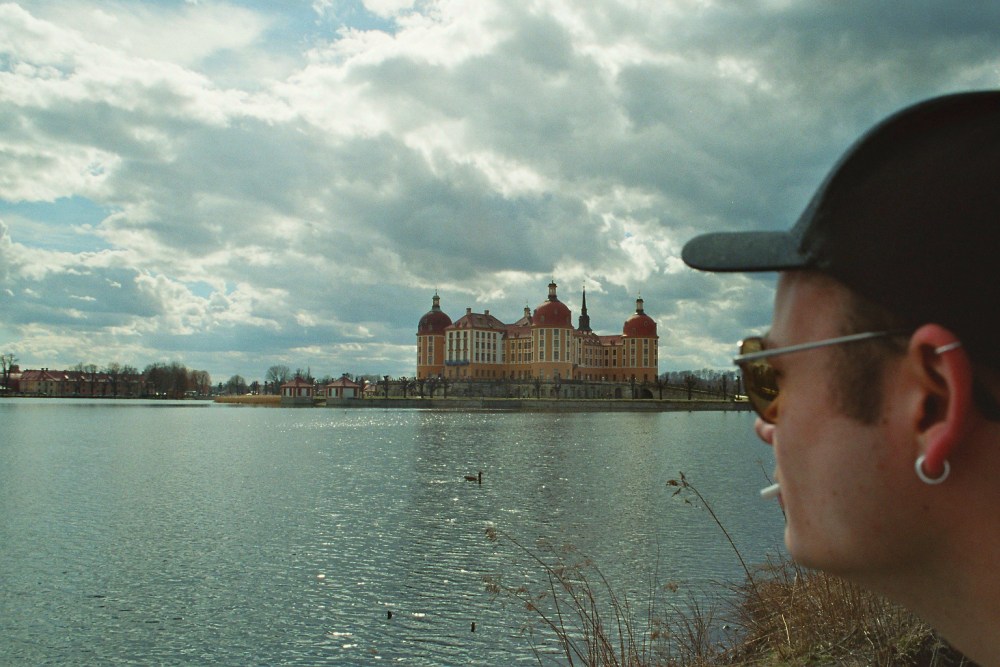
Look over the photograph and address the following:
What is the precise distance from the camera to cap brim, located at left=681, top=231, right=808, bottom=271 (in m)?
0.98

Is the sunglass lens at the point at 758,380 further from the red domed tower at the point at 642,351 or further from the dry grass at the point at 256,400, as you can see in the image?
the dry grass at the point at 256,400

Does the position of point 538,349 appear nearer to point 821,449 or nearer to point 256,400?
point 256,400

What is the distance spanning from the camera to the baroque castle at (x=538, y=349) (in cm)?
10156

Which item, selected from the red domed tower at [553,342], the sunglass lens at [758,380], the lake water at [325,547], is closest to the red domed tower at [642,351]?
the red domed tower at [553,342]

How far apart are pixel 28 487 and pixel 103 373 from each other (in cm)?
15129

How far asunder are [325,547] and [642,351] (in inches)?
3679

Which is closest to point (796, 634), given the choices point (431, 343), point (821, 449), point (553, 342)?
point (821, 449)

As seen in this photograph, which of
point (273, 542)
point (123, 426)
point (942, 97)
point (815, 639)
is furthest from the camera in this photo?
point (123, 426)

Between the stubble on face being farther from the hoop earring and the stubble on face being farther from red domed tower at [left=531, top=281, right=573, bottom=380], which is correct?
red domed tower at [left=531, top=281, right=573, bottom=380]

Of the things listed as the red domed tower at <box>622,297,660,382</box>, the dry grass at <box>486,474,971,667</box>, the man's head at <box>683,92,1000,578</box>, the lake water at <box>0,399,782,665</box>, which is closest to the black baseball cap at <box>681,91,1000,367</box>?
the man's head at <box>683,92,1000,578</box>

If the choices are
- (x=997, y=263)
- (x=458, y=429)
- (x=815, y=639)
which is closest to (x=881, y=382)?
(x=997, y=263)

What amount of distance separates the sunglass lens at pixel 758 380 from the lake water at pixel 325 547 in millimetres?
8150

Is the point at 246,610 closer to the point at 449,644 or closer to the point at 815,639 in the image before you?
Result: the point at 449,644

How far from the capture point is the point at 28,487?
23.8 metres
